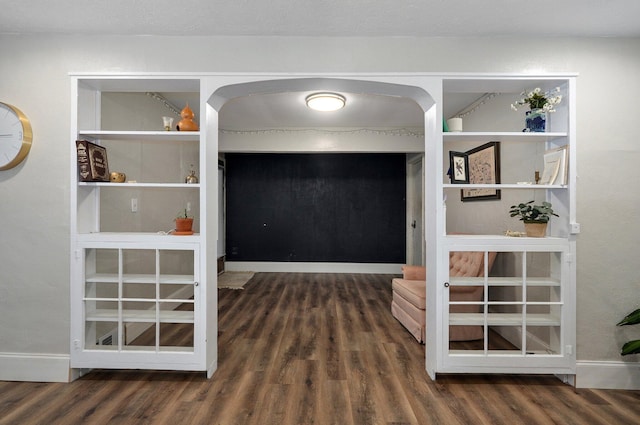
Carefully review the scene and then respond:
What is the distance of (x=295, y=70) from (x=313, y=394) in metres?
2.25

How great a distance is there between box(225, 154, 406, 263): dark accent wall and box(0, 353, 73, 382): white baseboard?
13.3 feet

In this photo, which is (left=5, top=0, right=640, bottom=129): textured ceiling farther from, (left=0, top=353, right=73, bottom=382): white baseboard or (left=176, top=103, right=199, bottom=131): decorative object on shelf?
(left=0, top=353, right=73, bottom=382): white baseboard

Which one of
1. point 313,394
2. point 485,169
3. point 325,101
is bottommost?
point 313,394

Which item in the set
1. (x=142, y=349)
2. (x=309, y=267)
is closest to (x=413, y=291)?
(x=142, y=349)

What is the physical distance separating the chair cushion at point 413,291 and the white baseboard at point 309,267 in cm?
250

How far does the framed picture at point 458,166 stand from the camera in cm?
239

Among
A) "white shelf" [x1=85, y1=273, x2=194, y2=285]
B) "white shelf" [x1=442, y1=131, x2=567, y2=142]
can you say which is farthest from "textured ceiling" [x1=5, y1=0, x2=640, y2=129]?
"white shelf" [x1=85, y1=273, x2=194, y2=285]

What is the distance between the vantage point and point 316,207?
20.6 feet

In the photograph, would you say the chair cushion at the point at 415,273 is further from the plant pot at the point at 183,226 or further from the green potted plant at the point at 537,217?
the plant pot at the point at 183,226

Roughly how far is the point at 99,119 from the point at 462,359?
3.27 meters

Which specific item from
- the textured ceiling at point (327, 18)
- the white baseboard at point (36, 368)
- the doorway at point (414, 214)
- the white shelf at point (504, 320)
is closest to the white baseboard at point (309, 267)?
the doorway at point (414, 214)

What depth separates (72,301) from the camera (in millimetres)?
2334

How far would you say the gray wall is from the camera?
233cm

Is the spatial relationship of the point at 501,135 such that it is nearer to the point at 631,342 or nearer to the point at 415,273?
the point at 631,342
